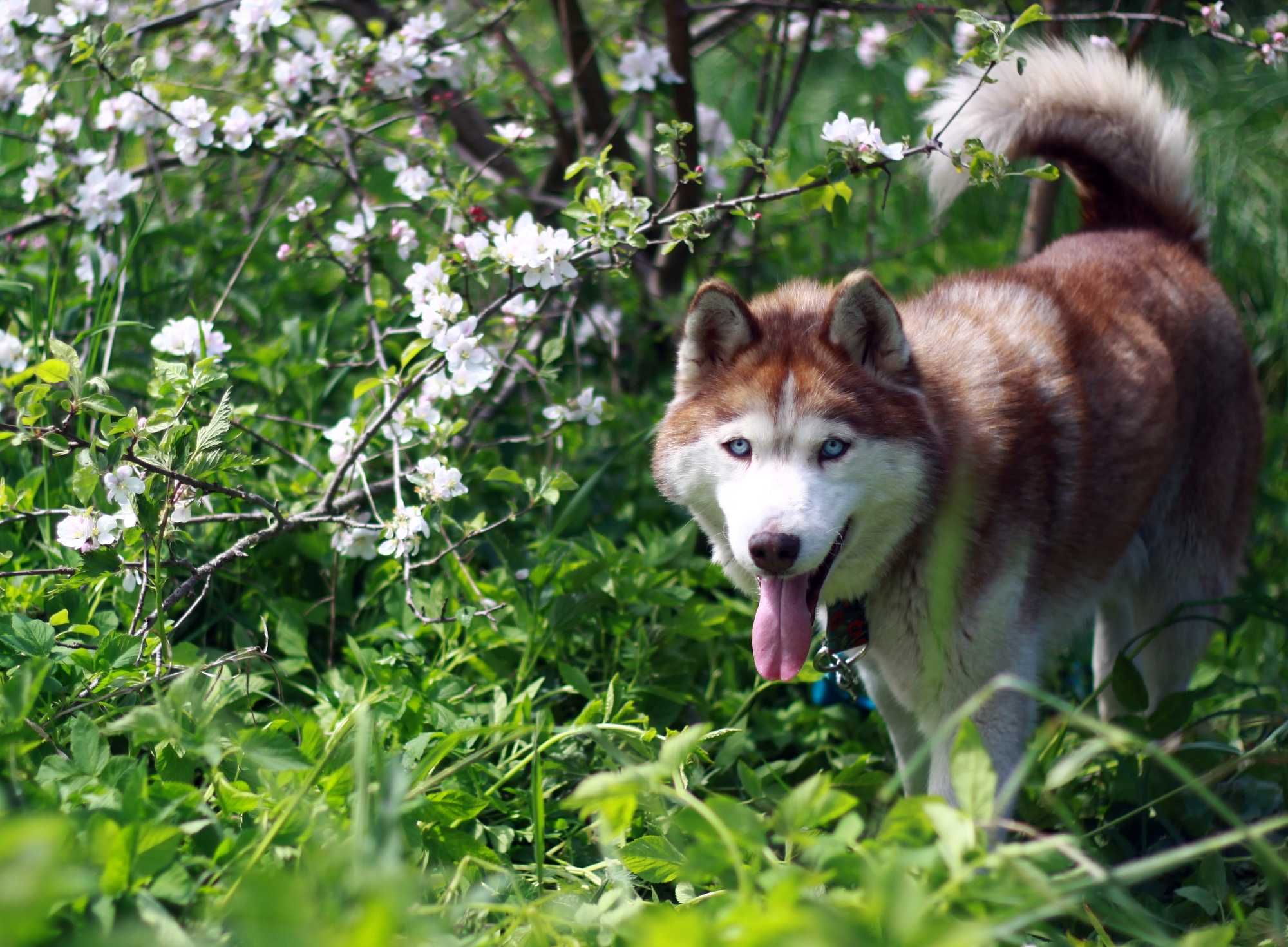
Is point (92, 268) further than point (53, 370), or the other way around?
point (92, 268)

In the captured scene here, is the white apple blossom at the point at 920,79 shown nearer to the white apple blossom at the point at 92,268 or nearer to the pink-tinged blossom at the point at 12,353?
the white apple blossom at the point at 92,268

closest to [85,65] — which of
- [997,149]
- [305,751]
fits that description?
[305,751]

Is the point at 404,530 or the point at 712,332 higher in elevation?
the point at 712,332

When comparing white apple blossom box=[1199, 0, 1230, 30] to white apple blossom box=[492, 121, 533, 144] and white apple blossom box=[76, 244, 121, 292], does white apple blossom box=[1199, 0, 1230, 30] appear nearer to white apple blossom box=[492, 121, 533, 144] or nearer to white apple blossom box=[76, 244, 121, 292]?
white apple blossom box=[492, 121, 533, 144]

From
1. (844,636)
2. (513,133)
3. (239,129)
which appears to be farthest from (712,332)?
(239,129)

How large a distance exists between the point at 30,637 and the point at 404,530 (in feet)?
2.36

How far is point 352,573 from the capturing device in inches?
117

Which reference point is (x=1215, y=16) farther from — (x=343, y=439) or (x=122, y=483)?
(x=122, y=483)

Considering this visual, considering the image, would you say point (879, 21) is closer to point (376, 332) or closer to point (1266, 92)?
point (1266, 92)

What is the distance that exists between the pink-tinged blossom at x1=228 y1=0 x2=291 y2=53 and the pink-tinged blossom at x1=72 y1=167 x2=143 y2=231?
1.66ft

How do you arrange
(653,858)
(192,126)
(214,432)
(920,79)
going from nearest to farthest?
(653,858), (214,432), (192,126), (920,79)

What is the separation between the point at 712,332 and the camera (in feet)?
8.13

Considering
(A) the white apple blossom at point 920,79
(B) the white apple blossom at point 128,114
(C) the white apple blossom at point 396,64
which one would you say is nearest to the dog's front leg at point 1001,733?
(C) the white apple blossom at point 396,64

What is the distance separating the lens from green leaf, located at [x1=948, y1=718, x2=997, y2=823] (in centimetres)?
147
